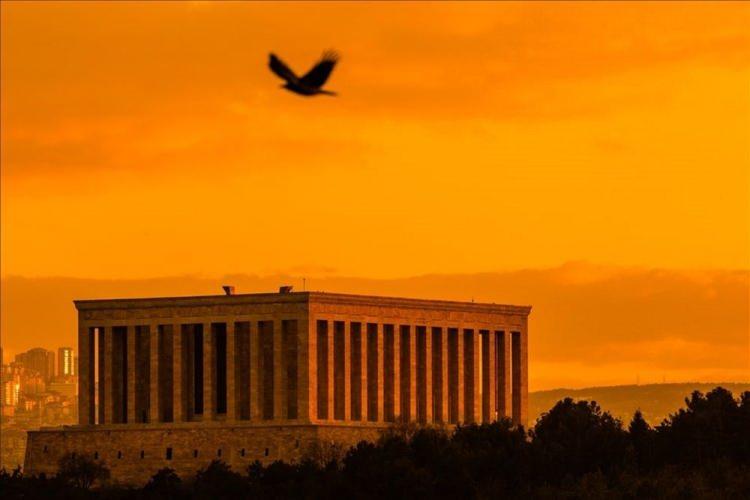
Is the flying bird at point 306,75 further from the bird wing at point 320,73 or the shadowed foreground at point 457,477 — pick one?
the shadowed foreground at point 457,477

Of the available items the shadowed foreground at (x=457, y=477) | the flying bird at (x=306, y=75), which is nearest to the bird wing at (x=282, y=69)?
the flying bird at (x=306, y=75)

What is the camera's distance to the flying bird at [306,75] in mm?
92875

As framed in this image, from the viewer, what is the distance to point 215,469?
647 ft

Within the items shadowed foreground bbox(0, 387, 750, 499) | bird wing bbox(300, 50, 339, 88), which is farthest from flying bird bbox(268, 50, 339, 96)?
shadowed foreground bbox(0, 387, 750, 499)

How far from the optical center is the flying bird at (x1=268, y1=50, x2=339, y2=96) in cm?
9288

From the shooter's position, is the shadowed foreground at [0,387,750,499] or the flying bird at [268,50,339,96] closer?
the flying bird at [268,50,339,96]

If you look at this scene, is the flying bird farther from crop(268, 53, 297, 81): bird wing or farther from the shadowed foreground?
the shadowed foreground

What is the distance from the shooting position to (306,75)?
309 ft

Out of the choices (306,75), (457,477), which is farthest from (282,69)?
(457,477)

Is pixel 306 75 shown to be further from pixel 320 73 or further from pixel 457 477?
pixel 457 477

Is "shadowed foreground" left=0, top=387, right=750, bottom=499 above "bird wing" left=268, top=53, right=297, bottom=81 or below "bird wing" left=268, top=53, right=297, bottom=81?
below

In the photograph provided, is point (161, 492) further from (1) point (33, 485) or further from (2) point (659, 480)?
(2) point (659, 480)

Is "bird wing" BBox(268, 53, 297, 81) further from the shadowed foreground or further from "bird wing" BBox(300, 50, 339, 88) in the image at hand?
the shadowed foreground

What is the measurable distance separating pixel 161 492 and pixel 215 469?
4.33 meters
